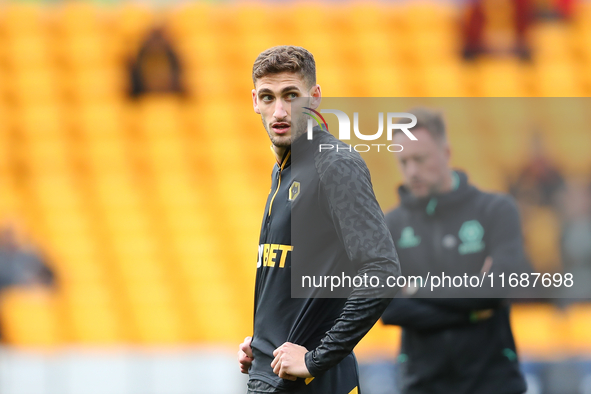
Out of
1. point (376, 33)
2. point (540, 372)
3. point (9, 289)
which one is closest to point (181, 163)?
point (9, 289)

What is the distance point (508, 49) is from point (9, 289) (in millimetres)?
7300

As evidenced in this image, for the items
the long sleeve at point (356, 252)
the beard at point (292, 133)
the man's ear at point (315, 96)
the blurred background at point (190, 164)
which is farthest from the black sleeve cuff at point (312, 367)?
the blurred background at point (190, 164)

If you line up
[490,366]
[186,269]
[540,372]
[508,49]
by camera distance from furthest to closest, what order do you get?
[508,49] < [186,269] < [540,372] < [490,366]

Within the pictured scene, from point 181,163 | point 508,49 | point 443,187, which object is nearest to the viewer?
point 443,187

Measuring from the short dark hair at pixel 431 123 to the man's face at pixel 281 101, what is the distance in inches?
44.0

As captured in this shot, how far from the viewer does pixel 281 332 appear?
2418 millimetres

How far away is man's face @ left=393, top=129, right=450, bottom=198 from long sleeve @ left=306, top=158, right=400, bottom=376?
1.24 meters

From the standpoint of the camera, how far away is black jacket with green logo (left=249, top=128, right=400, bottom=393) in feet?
7.22

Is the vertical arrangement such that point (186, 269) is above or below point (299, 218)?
above

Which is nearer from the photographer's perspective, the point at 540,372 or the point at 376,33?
the point at 540,372

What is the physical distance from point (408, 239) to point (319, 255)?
1.33 m

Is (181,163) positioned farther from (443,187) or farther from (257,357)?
(257,357)

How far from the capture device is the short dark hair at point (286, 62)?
2.41 meters

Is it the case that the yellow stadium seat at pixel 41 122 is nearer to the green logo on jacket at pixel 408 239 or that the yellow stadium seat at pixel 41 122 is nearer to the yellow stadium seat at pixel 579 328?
the yellow stadium seat at pixel 579 328
